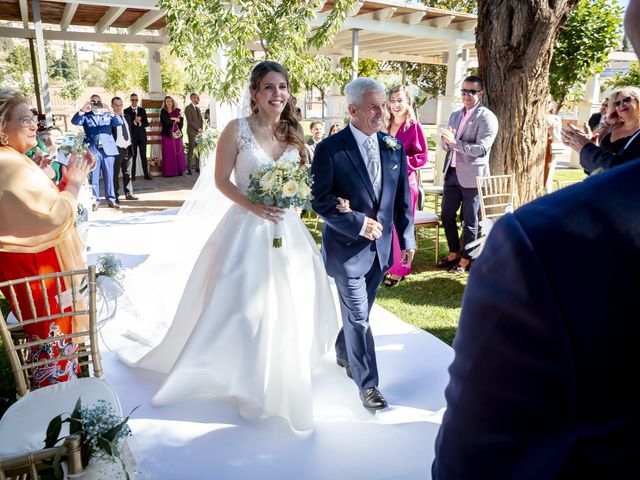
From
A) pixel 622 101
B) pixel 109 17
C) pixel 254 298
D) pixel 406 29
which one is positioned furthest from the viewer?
pixel 406 29

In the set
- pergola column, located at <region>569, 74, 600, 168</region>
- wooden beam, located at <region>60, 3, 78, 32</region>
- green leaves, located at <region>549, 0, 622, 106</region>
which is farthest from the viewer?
pergola column, located at <region>569, 74, 600, 168</region>

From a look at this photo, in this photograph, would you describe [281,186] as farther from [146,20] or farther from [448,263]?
[146,20]

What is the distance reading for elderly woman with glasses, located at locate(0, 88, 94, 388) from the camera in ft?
10.5

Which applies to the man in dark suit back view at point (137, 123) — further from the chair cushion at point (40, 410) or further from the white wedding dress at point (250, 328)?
the chair cushion at point (40, 410)

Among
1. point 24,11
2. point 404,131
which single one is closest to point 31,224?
point 404,131

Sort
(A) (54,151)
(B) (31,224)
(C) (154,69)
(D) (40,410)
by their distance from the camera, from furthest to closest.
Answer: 1. (C) (154,69)
2. (A) (54,151)
3. (B) (31,224)
4. (D) (40,410)

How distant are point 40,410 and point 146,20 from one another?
1318 cm

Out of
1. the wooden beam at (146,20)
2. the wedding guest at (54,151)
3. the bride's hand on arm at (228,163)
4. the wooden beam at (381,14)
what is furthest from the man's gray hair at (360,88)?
the wooden beam at (381,14)

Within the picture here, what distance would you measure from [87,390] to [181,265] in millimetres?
3349

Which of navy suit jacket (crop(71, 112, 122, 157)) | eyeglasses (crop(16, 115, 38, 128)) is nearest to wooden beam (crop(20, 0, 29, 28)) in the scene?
navy suit jacket (crop(71, 112, 122, 157))

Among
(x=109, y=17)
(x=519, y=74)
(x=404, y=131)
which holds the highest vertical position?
(x=109, y=17)

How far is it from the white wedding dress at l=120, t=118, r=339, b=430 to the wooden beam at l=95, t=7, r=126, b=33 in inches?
400

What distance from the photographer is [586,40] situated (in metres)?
9.36

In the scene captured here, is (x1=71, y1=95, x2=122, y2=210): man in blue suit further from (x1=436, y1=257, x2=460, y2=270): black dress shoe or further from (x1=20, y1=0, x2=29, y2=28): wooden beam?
(x1=436, y1=257, x2=460, y2=270): black dress shoe
